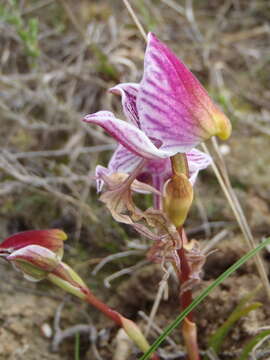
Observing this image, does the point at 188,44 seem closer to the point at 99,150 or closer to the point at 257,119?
the point at 257,119

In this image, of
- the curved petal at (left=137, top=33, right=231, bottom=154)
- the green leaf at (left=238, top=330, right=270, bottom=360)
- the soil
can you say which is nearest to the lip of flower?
the curved petal at (left=137, top=33, right=231, bottom=154)

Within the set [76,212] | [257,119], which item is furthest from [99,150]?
[257,119]

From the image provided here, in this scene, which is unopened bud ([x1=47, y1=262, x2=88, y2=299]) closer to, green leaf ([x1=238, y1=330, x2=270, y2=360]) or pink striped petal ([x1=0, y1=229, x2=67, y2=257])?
pink striped petal ([x1=0, y1=229, x2=67, y2=257])

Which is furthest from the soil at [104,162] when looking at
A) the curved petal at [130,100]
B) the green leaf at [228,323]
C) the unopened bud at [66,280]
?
the curved petal at [130,100]

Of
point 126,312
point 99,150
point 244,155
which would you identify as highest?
point 99,150

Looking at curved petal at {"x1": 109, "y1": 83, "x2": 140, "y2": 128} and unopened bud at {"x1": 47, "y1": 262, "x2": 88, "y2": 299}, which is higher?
curved petal at {"x1": 109, "y1": 83, "x2": 140, "y2": 128}

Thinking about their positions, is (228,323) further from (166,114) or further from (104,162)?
(104,162)

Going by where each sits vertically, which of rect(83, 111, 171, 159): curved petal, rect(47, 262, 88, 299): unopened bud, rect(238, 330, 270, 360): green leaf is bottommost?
rect(238, 330, 270, 360): green leaf
